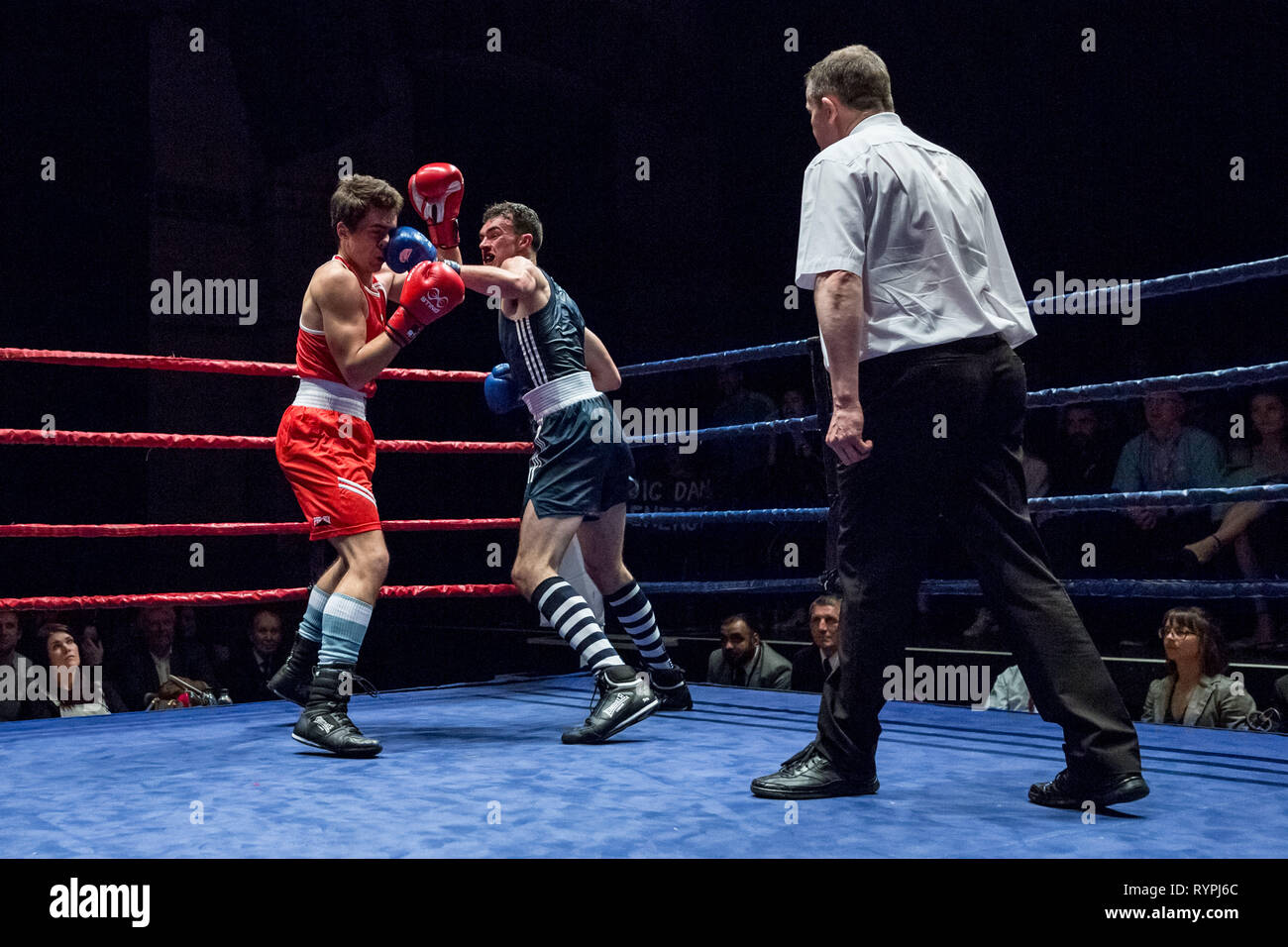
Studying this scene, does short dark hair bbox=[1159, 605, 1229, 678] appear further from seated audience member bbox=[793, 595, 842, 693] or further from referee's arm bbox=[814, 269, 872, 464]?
A: referee's arm bbox=[814, 269, 872, 464]

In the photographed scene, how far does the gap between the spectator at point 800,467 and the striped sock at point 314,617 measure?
8.73 ft

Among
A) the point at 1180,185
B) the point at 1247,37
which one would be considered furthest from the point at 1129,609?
the point at 1247,37

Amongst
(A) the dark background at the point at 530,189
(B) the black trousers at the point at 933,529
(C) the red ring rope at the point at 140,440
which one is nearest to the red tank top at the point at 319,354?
(C) the red ring rope at the point at 140,440

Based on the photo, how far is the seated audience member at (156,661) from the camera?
4531 mm

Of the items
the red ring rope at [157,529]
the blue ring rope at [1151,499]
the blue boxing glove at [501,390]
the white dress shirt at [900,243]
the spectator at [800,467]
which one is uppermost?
the white dress shirt at [900,243]

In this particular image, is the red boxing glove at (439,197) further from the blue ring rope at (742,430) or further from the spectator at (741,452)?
the spectator at (741,452)

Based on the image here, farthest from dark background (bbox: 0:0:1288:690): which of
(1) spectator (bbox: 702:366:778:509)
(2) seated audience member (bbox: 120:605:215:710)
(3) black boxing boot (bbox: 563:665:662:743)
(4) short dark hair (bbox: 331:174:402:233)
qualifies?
(4) short dark hair (bbox: 331:174:402:233)

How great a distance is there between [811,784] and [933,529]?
443mm

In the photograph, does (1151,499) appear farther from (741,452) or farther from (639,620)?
(741,452)

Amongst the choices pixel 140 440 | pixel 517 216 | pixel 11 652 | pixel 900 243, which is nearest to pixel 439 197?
pixel 517 216

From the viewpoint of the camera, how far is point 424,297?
2508 mm

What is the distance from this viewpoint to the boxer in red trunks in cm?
247

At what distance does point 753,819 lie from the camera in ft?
5.58
